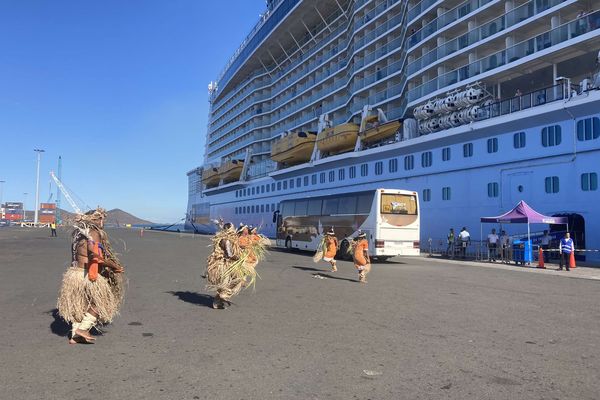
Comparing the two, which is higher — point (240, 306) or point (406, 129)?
point (406, 129)

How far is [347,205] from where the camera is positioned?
23.0 metres

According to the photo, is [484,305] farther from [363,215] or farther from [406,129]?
[406,129]

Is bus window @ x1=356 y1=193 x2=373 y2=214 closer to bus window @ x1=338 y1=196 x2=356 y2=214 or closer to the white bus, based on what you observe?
the white bus

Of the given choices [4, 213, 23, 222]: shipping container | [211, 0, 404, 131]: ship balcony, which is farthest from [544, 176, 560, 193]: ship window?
[4, 213, 23, 222]: shipping container

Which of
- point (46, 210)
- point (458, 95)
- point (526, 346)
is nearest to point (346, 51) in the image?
point (458, 95)

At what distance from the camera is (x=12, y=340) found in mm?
5852

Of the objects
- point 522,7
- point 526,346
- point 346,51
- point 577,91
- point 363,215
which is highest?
point 346,51

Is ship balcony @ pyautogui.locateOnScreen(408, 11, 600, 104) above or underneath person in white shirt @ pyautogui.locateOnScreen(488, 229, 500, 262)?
above

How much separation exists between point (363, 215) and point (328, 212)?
130 inches

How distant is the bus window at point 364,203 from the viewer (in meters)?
21.2

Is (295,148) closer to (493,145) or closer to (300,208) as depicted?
(300,208)

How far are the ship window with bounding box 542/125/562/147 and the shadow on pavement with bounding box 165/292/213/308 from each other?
1773 centimetres

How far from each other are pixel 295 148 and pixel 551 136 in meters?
24.9

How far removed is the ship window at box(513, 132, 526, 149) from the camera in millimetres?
22719
